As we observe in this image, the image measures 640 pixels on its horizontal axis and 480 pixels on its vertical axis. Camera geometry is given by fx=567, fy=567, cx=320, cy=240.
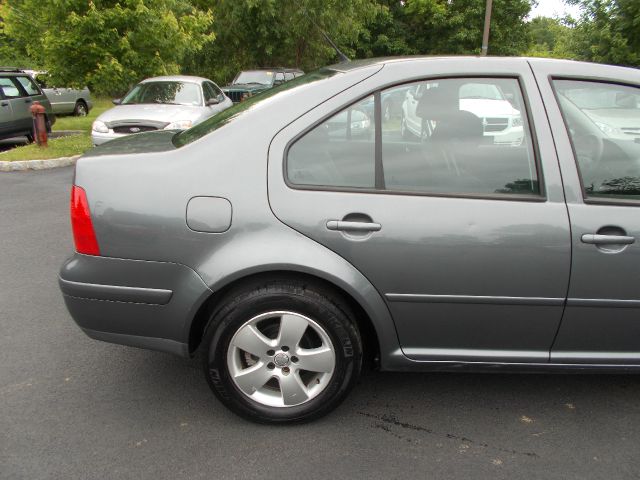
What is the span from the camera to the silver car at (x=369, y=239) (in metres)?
2.44

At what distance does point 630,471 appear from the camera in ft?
7.88

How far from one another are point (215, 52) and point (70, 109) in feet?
22.5

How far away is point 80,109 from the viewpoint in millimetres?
18672

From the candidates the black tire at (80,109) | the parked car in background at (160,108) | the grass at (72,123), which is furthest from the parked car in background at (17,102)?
the black tire at (80,109)

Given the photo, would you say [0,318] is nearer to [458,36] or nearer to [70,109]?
[70,109]

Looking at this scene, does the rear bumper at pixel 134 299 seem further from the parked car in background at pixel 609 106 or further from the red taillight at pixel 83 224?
the parked car in background at pixel 609 106

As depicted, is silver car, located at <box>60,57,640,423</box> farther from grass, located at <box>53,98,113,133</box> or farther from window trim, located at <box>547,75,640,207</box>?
grass, located at <box>53,98,113,133</box>

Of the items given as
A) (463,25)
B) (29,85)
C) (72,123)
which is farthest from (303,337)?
(463,25)

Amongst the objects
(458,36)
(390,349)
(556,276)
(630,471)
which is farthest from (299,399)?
(458,36)

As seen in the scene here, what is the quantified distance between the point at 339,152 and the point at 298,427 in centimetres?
131

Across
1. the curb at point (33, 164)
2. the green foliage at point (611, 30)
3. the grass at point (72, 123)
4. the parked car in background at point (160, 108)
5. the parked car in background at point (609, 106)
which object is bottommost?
the grass at point (72, 123)

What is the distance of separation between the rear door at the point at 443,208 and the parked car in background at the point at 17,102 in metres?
10.7

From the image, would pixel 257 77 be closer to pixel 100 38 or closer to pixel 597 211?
pixel 100 38

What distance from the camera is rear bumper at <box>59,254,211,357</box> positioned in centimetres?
251
